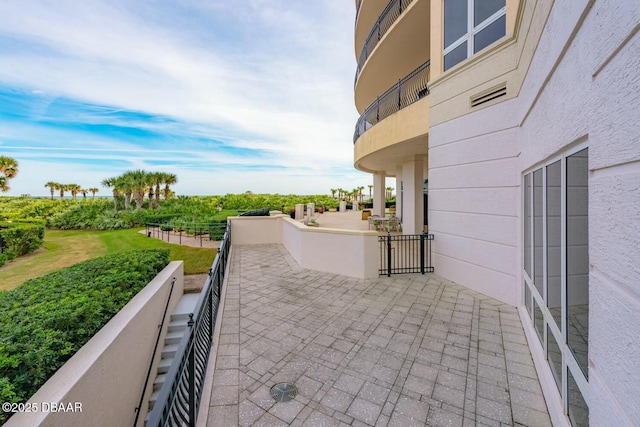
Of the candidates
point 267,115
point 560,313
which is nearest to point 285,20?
point 267,115

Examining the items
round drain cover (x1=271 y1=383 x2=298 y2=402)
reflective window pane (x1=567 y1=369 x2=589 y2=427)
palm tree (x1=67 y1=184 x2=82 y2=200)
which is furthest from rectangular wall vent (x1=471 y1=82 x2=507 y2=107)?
palm tree (x1=67 y1=184 x2=82 y2=200)

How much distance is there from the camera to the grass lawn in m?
10.2

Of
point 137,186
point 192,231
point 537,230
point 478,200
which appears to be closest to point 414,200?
point 478,200

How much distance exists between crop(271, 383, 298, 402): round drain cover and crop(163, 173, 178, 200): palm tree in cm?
3836

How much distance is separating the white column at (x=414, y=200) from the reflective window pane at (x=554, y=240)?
8.68 m

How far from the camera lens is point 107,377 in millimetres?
3092

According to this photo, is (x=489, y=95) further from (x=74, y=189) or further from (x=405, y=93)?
(x=74, y=189)

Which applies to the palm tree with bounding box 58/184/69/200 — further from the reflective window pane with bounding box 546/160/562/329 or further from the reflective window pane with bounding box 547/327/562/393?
the reflective window pane with bounding box 547/327/562/393

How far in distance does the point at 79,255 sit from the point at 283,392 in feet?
53.1

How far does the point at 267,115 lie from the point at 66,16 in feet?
60.6

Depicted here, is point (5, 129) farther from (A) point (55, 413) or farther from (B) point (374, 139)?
(A) point (55, 413)

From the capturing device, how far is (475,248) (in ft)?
21.9

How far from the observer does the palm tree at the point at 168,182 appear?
1403 inches

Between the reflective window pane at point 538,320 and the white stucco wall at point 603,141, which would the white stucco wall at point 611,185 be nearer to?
the white stucco wall at point 603,141
